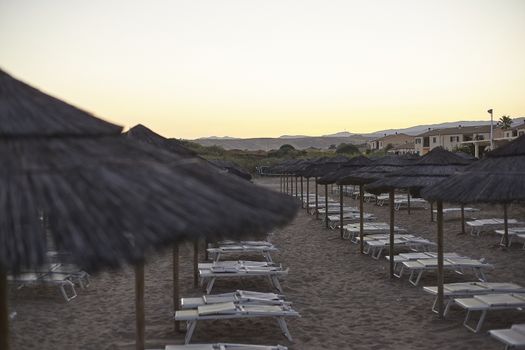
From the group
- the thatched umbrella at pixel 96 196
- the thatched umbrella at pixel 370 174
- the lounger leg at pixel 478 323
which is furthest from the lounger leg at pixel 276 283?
the thatched umbrella at pixel 96 196

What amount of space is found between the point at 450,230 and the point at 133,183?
1214 centimetres

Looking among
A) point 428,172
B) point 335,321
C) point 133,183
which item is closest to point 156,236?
point 133,183

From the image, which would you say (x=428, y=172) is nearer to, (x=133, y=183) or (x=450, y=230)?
(x=450, y=230)

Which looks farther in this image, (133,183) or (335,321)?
(335,321)

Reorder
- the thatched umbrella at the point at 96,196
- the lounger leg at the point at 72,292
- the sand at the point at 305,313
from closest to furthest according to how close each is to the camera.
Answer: the thatched umbrella at the point at 96,196
the sand at the point at 305,313
the lounger leg at the point at 72,292

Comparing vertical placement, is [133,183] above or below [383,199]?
above

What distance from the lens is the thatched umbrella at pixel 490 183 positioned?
5.67 m

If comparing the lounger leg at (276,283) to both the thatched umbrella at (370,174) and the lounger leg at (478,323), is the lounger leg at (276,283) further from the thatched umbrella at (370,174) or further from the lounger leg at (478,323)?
the thatched umbrella at (370,174)

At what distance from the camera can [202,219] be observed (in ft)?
8.11

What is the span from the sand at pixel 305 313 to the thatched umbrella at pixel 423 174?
4.02ft

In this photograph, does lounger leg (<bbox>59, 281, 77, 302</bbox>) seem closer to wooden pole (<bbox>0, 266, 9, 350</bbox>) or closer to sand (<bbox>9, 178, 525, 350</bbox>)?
sand (<bbox>9, 178, 525, 350</bbox>)

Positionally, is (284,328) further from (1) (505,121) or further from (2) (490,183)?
(1) (505,121)

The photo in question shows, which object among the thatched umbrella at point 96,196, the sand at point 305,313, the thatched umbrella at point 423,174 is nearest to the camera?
the thatched umbrella at point 96,196

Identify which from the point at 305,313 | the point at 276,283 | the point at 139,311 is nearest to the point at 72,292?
the point at 276,283
